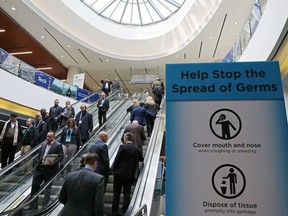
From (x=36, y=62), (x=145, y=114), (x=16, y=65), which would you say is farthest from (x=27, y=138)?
(x=36, y=62)

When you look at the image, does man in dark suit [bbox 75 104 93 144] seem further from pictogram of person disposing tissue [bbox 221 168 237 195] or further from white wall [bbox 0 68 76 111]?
pictogram of person disposing tissue [bbox 221 168 237 195]

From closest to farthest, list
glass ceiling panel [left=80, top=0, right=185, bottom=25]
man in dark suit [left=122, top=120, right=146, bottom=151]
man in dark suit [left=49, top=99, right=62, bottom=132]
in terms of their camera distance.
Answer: man in dark suit [left=122, top=120, right=146, bottom=151] < man in dark suit [left=49, top=99, right=62, bottom=132] < glass ceiling panel [left=80, top=0, right=185, bottom=25]

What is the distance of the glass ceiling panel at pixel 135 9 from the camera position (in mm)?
18828

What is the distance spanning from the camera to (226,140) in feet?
4.83

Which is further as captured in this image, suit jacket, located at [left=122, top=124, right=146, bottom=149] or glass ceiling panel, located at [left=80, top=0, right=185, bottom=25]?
glass ceiling panel, located at [left=80, top=0, right=185, bottom=25]

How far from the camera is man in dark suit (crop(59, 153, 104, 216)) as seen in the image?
8.80 feet

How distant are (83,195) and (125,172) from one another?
1.68 m

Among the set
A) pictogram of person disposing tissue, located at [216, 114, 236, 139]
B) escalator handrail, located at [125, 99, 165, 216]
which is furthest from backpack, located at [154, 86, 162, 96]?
pictogram of person disposing tissue, located at [216, 114, 236, 139]

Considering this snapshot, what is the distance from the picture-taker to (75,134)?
616cm

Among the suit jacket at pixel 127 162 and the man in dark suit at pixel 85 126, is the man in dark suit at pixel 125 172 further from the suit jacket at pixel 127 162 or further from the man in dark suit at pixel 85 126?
the man in dark suit at pixel 85 126

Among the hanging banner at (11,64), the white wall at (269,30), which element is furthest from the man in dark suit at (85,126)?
the hanging banner at (11,64)

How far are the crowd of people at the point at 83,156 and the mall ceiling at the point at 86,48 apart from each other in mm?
8053

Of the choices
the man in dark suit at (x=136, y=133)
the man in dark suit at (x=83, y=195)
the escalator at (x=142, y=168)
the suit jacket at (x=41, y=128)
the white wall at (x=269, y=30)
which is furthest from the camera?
the suit jacket at (x=41, y=128)

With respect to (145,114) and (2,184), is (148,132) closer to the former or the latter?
(145,114)
